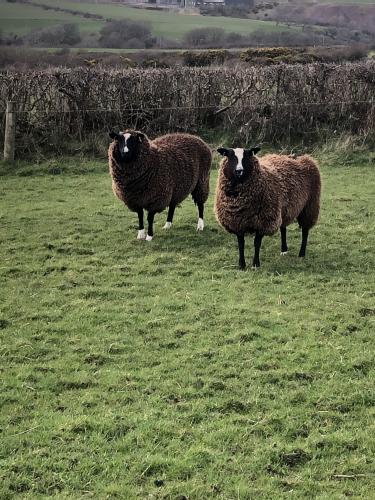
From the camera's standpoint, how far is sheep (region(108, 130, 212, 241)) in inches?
407

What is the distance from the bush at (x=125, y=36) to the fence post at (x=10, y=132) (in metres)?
28.5

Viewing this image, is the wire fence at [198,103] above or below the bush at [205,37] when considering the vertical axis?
below

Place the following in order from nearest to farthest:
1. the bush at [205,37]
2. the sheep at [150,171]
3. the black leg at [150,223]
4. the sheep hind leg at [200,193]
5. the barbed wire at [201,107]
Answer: the sheep at [150,171] → the black leg at [150,223] → the sheep hind leg at [200,193] → the barbed wire at [201,107] → the bush at [205,37]

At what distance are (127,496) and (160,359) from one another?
2.08 meters

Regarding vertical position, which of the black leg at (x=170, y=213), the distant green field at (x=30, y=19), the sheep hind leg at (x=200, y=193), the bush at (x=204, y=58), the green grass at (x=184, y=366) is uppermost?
the distant green field at (x=30, y=19)

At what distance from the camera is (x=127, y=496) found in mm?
4340

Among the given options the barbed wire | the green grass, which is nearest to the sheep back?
the green grass

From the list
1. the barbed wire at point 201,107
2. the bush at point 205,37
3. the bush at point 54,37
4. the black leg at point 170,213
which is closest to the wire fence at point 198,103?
the barbed wire at point 201,107

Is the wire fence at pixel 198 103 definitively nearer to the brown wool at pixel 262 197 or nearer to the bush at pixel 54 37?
the brown wool at pixel 262 197

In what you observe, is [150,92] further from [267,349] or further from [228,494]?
[228,494]

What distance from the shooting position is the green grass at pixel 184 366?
461 cm

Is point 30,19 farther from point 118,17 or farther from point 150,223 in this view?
point 150,223

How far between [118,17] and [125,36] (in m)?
11.3

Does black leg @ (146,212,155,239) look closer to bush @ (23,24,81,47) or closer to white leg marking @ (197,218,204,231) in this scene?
white leg marking @ (197,218,204,231)
